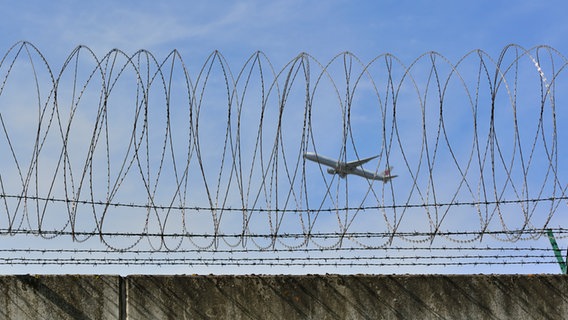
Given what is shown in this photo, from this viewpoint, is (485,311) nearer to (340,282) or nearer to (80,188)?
(340,282)

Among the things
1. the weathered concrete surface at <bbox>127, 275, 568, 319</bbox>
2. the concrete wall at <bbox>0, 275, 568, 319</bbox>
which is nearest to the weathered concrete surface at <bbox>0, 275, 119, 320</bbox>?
the concrete wall at <bbox>0, 275, 568, 319</bbox>

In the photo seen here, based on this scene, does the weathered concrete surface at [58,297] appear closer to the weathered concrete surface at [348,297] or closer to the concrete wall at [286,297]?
the concrete wall at [286,297]

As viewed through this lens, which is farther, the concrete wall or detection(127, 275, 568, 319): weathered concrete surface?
detection(127, 275, 568, 319): weathered concrete surface

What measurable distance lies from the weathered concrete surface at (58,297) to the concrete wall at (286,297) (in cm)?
1

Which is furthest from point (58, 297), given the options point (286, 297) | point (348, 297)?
point (348, 297)

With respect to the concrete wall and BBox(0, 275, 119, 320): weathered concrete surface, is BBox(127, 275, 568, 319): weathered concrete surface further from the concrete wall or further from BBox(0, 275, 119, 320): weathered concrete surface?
BBox(0, 275, 119, 320): weathered concrete surface

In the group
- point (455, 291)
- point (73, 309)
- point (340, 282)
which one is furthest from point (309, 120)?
point (73, 309)

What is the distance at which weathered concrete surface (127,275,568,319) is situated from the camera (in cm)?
1095

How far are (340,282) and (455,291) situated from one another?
1542mm

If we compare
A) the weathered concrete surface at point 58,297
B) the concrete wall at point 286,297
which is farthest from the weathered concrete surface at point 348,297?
the weathered concrete surface at point 58,297

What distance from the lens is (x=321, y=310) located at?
1116 cm

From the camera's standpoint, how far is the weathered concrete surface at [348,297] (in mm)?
10953

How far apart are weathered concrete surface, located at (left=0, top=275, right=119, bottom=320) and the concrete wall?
11mm

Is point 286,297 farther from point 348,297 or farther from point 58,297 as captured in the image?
point 58,297
